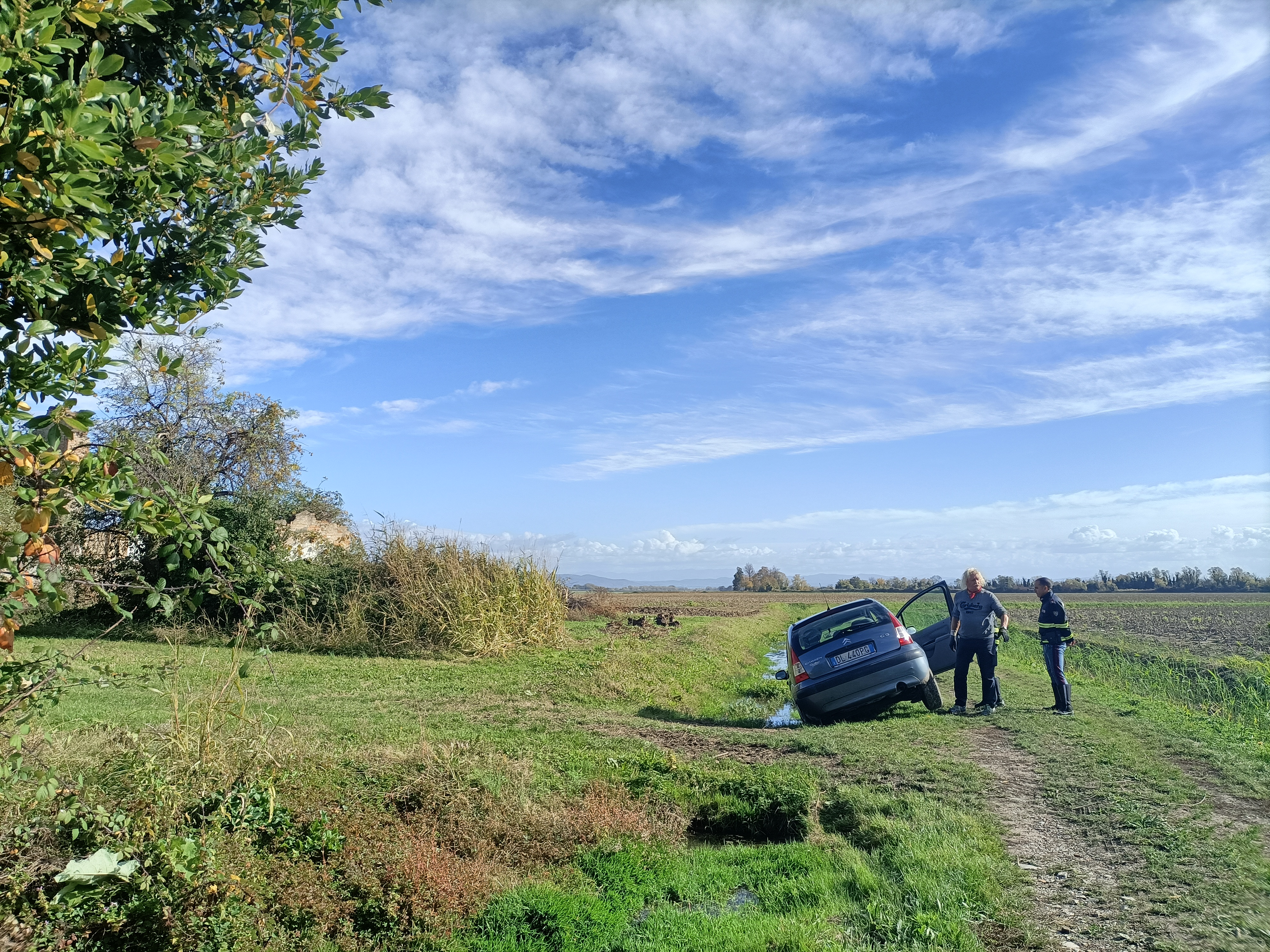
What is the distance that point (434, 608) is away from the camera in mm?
20047

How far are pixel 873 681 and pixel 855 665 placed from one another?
1.04ft

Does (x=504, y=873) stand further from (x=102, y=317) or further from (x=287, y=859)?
(x=102, y=317)

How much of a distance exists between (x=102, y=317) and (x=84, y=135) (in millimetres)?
841

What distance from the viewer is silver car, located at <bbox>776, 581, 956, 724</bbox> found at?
10.9m

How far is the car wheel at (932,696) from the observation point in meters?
11.6

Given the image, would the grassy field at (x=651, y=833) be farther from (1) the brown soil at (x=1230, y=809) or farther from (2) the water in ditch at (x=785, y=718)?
(2) the water in ditch at (x=785, y=718)

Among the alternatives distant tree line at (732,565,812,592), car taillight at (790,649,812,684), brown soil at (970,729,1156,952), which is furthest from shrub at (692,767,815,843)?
distant tree line at (732,565,812,592)

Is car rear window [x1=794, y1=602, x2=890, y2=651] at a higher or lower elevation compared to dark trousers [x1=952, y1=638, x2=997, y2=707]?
higher

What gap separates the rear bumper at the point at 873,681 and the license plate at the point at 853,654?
126mm

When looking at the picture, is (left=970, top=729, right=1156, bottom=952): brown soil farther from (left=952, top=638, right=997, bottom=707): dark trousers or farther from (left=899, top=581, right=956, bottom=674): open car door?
(left=899, top=581, right=956, bottom=674): open car door

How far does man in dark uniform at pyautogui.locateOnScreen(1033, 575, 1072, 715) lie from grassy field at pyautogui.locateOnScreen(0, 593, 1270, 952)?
55cm

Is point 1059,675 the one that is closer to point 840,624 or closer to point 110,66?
point 840,624

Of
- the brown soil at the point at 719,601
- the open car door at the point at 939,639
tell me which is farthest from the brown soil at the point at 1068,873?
the brown soil at the point at 719,601

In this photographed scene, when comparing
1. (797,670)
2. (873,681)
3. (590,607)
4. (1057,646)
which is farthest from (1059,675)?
(590,607)
